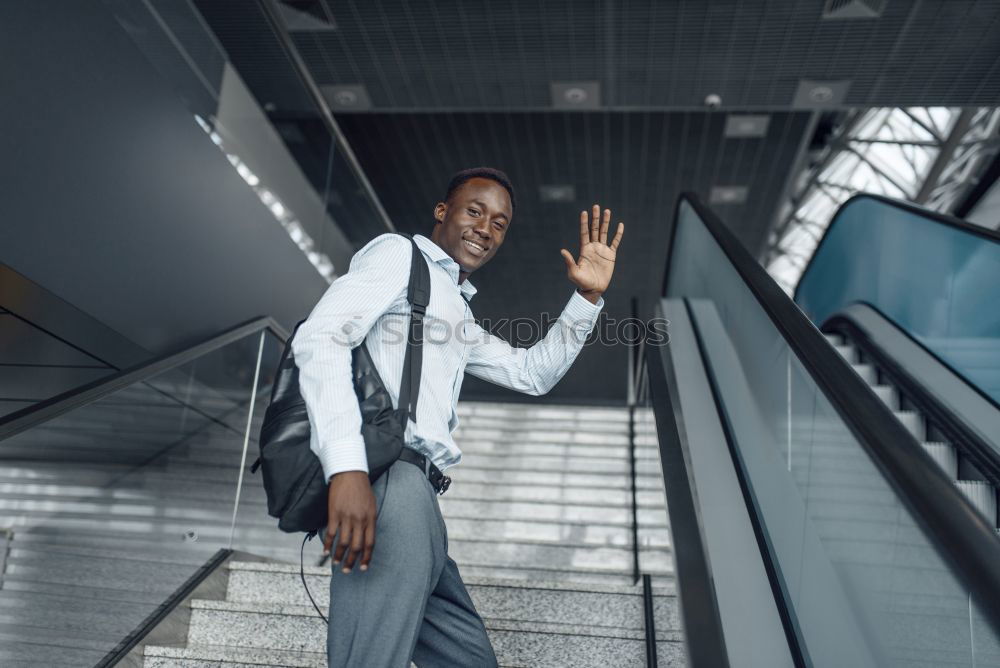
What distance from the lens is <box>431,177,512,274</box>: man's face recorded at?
1.95 m

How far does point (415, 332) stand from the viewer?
1700 millimetres

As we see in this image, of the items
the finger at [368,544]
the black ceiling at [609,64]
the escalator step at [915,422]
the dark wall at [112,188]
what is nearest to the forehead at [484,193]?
the finger at [368,544]

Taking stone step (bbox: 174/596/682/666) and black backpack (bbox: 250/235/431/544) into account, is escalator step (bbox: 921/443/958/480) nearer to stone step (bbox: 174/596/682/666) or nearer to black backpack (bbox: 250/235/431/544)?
stone step (bbox: 174/596/682/666)

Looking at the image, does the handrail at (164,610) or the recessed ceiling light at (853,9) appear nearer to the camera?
the handrail at (164,610)

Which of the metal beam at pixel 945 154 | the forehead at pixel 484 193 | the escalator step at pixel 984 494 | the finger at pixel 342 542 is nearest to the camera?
the finger at pixel 342 542

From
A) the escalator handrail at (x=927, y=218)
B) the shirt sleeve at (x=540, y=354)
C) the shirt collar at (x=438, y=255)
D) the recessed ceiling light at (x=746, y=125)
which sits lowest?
the shirt sleeve at (x=540, y=354)

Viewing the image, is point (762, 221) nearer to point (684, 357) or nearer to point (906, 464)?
point (684, 357)

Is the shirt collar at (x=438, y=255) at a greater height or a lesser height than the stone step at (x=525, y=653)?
greater

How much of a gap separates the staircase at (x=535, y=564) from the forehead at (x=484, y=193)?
1.01m

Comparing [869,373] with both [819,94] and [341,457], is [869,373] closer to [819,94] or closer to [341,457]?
[819,94]

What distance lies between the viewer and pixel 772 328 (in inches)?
116

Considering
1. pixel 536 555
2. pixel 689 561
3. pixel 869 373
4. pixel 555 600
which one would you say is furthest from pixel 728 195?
pixel 689 561

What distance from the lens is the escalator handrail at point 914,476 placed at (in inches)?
48.2

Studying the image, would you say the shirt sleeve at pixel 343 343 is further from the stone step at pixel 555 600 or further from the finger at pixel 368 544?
the stone step at pixel 555 600
